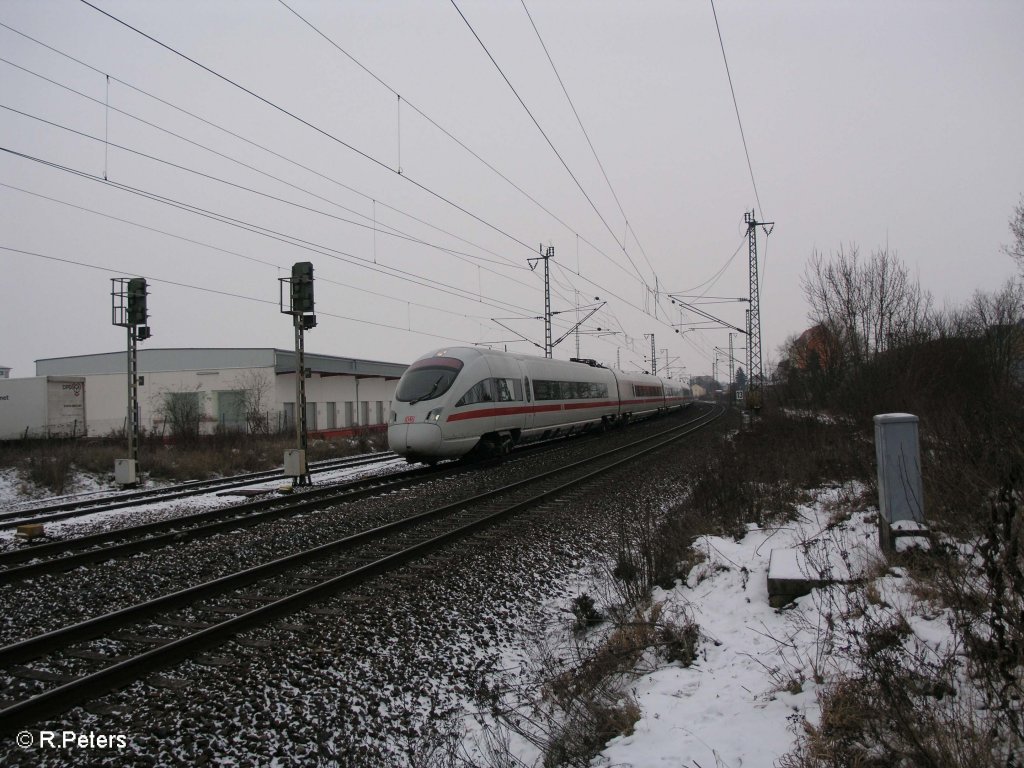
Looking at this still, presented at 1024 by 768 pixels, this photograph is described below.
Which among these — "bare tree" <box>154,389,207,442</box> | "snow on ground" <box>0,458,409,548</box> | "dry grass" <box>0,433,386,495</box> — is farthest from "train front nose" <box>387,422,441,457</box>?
"bare tree" <box>154,389,207,442</box>

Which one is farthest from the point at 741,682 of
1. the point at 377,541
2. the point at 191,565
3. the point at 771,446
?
the point at 771,446

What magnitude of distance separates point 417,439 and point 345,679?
415 inches

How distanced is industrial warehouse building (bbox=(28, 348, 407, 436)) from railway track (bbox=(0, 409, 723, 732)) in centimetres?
2849

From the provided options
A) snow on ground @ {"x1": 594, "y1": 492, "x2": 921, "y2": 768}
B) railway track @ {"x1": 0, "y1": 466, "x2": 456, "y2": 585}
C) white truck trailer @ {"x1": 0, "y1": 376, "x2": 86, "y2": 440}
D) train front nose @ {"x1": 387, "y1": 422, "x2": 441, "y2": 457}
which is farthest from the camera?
white truck trailer @ {"x1": 0, "y1": 376, "x2": 86, "y2": 440}

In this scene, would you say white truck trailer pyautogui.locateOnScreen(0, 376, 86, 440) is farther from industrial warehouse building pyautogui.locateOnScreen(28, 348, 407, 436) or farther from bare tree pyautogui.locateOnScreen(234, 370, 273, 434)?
bare tree pyautogui.locateOnScreen(234, 370, 273, 434)

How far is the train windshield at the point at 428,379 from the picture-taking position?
15133 mm

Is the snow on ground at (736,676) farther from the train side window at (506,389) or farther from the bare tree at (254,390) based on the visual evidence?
the bare tree at (254,390)

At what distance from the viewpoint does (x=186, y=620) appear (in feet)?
17.7

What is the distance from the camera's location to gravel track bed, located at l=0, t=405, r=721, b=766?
3.50 m

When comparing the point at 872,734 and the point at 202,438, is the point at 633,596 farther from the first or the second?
the point at 202,438

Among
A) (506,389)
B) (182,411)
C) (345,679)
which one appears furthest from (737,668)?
(182,411)

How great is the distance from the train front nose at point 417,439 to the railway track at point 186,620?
5599 mm

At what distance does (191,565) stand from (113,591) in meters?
0.99

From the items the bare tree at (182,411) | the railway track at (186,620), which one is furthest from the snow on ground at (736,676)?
the bare tree at (182,411)
